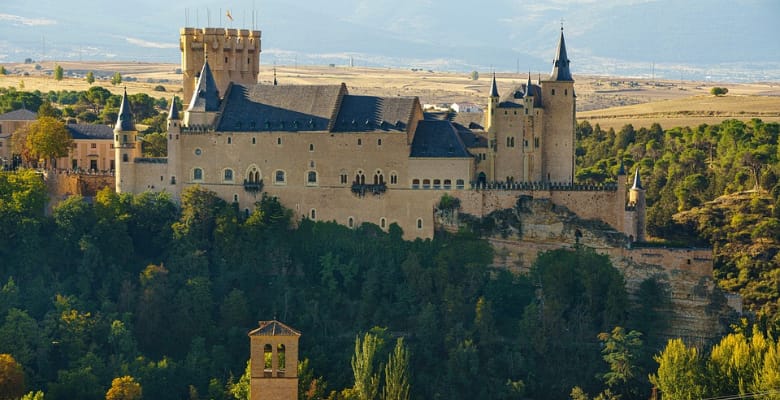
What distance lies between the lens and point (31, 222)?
3071 inches

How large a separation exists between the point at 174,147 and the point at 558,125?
55.9 ft

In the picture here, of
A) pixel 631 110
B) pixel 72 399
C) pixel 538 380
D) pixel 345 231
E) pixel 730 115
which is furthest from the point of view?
pixel 631 110

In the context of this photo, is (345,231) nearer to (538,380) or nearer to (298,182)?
(298,182)

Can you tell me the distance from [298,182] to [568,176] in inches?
466

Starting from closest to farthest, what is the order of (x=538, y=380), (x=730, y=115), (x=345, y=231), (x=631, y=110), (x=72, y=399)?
(x=72, y=399) < (x=538, y=380) < (x=345, y=231) < (x=730, y=115) < (x=631, y=110)

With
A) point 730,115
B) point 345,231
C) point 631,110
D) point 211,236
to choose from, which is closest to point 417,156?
point 345,231

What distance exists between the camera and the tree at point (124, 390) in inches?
2675

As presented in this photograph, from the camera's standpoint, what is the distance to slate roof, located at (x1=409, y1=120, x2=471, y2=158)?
76.6 metres

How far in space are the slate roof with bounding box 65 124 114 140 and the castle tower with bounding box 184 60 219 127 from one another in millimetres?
7943

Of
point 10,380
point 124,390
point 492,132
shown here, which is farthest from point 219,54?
point 10,380

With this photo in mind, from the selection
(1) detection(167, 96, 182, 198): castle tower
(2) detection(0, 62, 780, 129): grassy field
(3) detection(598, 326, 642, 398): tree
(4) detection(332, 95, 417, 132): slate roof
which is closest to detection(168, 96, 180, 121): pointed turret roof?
(1) detection(167, 96, 182, 198): castle tower

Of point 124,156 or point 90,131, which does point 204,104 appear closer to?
point 124,156

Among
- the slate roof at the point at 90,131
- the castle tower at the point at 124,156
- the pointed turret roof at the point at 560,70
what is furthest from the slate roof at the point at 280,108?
the pointed turret roof at the point at 560,70

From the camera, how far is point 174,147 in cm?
7975
